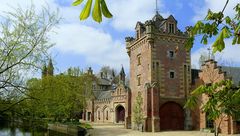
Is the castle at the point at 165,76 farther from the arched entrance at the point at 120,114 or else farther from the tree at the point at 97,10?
the tree at the point at 97,10

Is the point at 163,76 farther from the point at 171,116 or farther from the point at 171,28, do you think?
the point at 171,28

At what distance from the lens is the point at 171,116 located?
37.3 meters

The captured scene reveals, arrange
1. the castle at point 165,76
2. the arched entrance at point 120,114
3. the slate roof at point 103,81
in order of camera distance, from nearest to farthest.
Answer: the castle at point 165,76
the arched entrance at point 120,114
the slate roof at point 103,81

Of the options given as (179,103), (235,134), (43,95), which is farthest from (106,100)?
Result: (43,95)

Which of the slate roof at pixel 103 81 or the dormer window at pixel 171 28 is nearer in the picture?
the dormer window at pixel 171 28

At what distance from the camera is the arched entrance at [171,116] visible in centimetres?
3672

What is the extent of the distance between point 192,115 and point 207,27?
113 feet

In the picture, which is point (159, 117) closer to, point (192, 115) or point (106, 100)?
point (192, 115)

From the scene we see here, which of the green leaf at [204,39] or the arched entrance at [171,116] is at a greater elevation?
the green leaf at [204,39]

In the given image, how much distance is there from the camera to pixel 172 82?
37.1 metres

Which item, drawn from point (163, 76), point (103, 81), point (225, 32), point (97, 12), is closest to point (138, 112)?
point (163, 76)

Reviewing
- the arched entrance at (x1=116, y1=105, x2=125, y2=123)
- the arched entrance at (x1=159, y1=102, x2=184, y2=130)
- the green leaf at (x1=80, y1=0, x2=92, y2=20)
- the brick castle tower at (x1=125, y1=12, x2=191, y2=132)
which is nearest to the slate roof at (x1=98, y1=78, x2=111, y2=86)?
the arched entrance at (x1=116, y1=105, x2=125, y2=123)

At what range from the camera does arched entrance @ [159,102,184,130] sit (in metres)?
36.7

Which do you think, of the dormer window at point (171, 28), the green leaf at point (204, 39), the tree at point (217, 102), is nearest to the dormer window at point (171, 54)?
the dormer window at point (171, 28)
